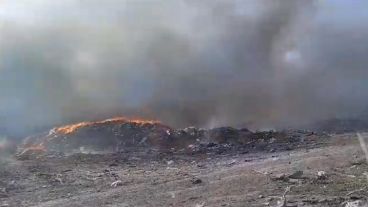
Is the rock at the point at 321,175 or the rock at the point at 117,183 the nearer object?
the rock at the point at 117,183

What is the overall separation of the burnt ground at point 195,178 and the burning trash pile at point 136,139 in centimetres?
53

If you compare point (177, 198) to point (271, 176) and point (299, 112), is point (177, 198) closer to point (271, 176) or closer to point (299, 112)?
point (271, 176)

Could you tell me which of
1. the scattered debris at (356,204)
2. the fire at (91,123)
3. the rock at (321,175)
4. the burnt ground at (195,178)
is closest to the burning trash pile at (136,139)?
the fire at (91,123)

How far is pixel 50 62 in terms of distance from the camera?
57.6ft

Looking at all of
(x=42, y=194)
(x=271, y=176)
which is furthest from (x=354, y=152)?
(x=42, y=194)

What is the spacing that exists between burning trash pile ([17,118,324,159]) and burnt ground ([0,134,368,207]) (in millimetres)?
527

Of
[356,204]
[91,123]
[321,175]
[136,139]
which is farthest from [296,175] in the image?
[91,123]

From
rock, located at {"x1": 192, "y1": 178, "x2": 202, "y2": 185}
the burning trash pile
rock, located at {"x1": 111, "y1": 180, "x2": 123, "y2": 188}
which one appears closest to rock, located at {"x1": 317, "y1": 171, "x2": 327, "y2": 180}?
rock, located at {"x1": 192, "y1": 178, "x2": 202, "y2": 185}

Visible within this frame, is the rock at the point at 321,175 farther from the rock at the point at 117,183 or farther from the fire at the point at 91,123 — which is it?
the fire at the point at 91,123

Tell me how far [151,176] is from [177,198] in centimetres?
215

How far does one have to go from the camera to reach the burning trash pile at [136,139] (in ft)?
51.7

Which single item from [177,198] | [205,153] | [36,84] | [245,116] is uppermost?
[36,84]

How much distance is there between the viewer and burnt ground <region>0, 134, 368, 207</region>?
10.7 metres

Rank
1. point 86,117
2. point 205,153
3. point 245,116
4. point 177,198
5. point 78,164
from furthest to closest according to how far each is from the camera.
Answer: point 245,116
point 86,117
point 205,153
point 78,164
point 177,198
